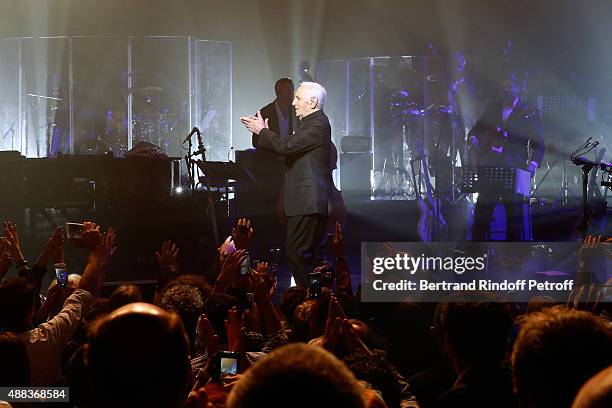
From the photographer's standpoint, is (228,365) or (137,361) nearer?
(137,361)

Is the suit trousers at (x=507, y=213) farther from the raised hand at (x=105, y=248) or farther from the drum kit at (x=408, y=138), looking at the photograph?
the raised hand at (x=105, y=248)

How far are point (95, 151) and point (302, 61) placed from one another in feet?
12.9

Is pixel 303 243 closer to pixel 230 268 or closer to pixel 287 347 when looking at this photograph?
pixel 230 268

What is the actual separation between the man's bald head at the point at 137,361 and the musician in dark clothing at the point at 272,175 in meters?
7.21

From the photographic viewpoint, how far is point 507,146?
1004 centimetres

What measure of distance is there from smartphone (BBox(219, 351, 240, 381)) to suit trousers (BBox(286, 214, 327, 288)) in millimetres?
3499

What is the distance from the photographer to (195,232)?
9.18 m

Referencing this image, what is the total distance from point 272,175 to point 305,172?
410cm

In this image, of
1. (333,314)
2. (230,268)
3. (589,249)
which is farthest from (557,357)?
(589,249)

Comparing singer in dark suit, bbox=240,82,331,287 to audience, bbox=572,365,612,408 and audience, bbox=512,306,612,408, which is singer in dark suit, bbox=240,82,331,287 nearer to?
audience, bbox=512,306,612,408

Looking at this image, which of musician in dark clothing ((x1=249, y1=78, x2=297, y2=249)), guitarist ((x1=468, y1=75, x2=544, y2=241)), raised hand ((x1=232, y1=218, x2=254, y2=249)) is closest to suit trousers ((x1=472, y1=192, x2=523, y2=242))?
guitarist ((x1=468, y1=75, x2=544, y2=241))

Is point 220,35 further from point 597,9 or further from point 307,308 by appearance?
point 307,308

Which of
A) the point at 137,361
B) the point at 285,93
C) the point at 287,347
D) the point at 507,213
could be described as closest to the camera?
the point at 287,347

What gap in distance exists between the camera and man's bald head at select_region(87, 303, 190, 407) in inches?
59.9
